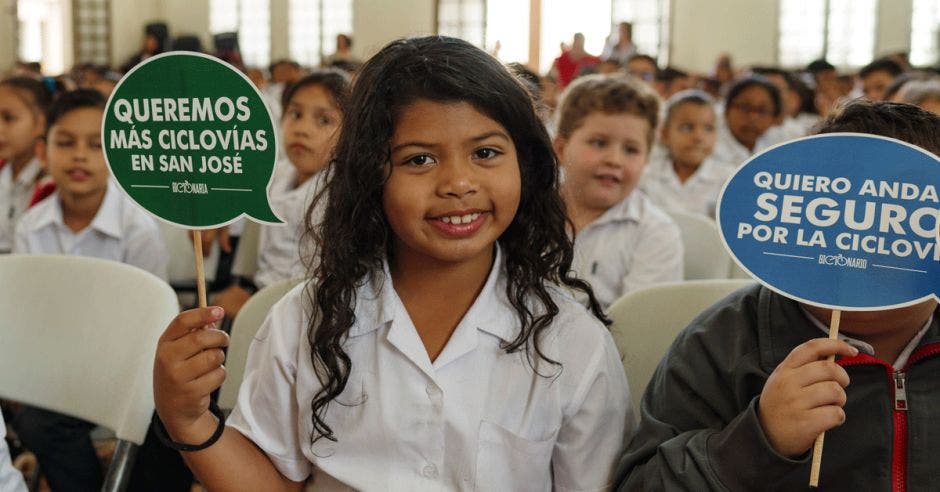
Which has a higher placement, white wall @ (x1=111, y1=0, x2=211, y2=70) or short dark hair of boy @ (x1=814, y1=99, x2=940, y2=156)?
white wall @ (x1=111, y1=0, x2=211, y2=70)

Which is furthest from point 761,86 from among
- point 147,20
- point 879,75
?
point 147,20

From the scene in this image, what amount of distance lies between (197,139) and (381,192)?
236 mm

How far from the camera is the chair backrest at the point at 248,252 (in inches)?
110

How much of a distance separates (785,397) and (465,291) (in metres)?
0.45

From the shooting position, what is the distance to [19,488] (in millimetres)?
1235

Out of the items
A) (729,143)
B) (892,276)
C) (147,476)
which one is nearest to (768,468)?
(892,276)

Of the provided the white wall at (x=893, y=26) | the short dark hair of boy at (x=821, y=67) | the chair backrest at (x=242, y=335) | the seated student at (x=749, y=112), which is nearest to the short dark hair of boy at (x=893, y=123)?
the chair backrest at (x=242, y=335)

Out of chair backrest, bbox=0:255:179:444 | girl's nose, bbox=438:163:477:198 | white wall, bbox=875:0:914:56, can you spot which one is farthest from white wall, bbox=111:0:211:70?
girl's nose, bbox=438:163:477:198

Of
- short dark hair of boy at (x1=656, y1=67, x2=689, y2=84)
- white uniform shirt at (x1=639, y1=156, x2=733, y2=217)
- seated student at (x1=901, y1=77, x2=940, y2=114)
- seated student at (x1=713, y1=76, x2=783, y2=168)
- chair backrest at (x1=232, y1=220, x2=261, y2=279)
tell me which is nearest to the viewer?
seated student at (x1=901, y1=77, x2=940, y2=114)

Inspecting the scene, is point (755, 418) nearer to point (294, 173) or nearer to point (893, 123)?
point (893, 123)

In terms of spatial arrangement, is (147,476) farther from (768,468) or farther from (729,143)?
(729,143)

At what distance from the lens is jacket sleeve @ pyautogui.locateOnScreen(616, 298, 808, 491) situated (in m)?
0.97

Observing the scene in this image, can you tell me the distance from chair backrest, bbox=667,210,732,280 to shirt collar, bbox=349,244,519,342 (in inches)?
49.6

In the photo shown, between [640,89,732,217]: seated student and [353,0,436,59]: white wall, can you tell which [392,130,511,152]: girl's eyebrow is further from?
Result: [353,0,436,59]: white wall
